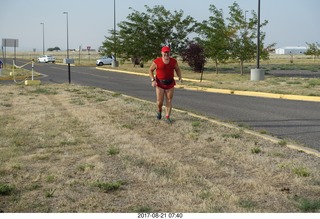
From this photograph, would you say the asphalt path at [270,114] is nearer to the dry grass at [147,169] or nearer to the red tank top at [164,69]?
the dry grass at [147,169]

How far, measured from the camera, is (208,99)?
1415 cm

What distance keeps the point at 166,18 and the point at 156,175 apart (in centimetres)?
3167

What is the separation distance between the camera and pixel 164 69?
863 centimetres

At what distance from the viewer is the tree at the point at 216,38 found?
2800 centimetres

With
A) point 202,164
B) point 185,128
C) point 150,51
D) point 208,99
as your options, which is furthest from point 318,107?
point 150,51

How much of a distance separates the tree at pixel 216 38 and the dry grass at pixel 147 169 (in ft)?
65.0

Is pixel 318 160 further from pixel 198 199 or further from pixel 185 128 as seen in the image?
pixel 185 128

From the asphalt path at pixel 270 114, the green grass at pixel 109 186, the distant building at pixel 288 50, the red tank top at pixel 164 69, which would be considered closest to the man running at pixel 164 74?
the red tank top at pixel 164 69

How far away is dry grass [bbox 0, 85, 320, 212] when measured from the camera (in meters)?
4.03

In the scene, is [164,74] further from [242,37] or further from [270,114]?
[242,37]

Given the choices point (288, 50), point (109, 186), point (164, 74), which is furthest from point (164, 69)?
point (288, 50)

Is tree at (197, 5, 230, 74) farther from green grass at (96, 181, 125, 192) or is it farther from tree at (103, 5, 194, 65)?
green grass at (96, 181, 125, 192)

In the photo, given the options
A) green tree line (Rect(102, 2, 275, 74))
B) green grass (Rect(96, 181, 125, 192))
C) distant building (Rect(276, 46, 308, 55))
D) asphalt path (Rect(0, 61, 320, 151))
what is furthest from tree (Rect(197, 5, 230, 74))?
distant building (Rect(276, 46, 308, 55))

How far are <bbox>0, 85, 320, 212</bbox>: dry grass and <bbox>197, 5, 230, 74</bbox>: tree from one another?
780 inches
